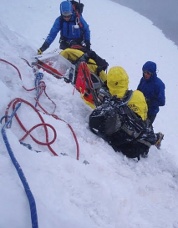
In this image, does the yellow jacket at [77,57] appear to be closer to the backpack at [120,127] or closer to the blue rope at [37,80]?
the blue rope at [37,80]

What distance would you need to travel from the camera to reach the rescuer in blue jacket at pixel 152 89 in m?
5.86

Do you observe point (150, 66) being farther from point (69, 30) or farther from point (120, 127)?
point (69, 30)

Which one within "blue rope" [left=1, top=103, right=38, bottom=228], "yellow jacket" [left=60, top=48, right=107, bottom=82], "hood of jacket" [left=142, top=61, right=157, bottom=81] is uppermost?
"hood of jacket" [left=142, top=61, right=157, bottom=81]

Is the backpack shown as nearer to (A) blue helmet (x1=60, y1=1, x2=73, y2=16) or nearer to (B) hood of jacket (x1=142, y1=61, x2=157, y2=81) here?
(B) hood of jacket (x1=142, y1=61, x2=157, y2=81)

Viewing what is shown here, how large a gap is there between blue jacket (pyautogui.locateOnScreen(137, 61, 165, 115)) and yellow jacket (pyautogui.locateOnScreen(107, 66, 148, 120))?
122 centimetres

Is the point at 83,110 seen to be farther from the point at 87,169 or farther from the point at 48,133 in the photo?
the point at 87,169

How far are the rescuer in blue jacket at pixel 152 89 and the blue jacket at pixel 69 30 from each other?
8.02ft

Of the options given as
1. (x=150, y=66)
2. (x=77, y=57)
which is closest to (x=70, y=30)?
(x=77, y=57)

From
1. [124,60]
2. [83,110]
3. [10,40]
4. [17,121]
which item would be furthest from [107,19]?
[17,121]

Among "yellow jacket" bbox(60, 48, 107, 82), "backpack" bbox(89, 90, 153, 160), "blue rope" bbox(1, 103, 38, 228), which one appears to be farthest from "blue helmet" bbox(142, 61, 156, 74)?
"blue rope" bbox(1, 103, 38, 228)

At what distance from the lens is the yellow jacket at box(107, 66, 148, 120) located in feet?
15.1

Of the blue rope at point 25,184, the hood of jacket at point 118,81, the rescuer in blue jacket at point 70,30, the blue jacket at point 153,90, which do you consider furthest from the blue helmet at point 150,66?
the blue rope at point 25,184

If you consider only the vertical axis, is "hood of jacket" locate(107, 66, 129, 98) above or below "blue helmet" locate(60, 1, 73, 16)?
below

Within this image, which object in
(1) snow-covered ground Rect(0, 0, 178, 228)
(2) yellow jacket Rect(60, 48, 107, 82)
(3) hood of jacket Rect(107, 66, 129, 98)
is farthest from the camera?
(2) yellow jacket Rect(60, 48, 107, 82)
